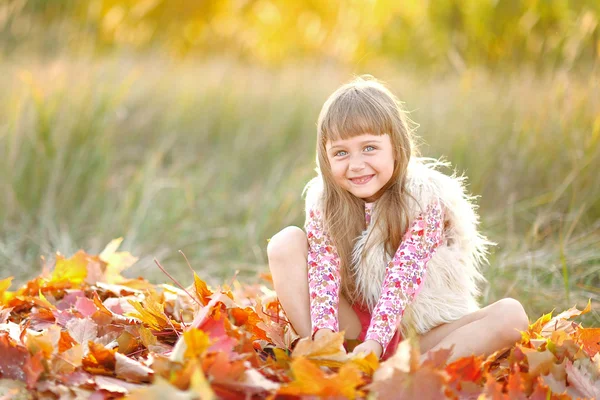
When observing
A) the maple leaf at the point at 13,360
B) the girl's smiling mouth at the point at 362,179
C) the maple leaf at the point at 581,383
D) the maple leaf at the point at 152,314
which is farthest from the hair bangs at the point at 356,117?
the maple leaf at the point at 13,360

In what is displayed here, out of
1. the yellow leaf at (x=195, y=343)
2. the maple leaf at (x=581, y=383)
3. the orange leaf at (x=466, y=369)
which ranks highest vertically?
the yellow leaf at (x=195, y=343)

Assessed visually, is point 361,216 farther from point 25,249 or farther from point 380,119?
point 25,249

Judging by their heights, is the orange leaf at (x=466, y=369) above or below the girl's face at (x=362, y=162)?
below

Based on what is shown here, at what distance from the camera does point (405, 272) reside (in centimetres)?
170

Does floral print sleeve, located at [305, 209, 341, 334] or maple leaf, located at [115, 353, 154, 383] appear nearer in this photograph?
maple leaf, located at [115, 353, 154, 383]

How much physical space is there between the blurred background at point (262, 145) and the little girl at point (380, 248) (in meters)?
0.57

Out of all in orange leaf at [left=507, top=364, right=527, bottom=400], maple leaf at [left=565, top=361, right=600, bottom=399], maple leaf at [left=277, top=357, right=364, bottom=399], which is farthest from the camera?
maple leaf at [left=565, top=361, right=600, bottom=399]

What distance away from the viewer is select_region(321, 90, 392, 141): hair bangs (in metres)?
1.71

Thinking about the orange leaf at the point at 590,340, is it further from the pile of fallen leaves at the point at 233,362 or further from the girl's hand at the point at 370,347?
the girl's hand at the point at 370,347

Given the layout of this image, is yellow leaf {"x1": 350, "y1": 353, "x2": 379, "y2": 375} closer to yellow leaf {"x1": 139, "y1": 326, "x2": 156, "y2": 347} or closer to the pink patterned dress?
the pink patterned dress

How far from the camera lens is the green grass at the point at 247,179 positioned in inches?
109

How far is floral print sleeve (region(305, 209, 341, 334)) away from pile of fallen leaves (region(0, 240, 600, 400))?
105mm

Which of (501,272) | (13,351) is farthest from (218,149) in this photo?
(13,351)

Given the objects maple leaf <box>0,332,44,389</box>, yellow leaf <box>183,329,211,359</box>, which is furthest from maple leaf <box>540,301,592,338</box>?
maple leaf <box>0,332,44,389</box>
